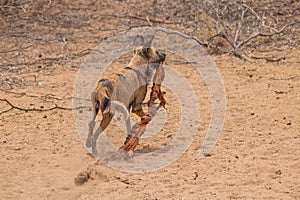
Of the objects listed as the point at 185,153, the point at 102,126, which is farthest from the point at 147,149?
the point at 102,126

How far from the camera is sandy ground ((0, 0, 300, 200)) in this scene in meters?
4.36

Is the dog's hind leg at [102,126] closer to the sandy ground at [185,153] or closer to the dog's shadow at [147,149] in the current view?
the sandy ground at [185,153]

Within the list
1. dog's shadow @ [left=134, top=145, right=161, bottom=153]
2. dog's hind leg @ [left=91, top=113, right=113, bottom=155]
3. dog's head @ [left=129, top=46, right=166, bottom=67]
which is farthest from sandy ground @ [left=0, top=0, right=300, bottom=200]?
dog's head @ [left=129, top=46, right=166, bottom=67]

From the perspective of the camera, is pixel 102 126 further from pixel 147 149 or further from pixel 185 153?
pixel 185 153

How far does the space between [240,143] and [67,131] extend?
1.77m

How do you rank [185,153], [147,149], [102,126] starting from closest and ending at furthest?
1. [102,126]
2. [185,153]
3. [147,149]

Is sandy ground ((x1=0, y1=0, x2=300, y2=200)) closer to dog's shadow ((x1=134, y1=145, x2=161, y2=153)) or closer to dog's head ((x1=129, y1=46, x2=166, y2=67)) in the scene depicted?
Answer: dog's shadow ((x1=134, y1=145, x2=161, y2=153))

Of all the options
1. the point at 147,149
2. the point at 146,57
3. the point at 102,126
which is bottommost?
the point at 147,149

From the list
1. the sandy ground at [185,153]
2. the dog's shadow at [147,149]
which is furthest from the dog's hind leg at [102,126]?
the dog's shadow at [147,149]

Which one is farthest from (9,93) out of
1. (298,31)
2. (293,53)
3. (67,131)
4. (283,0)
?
(283,0)

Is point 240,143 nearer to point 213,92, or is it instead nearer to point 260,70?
point 213,92

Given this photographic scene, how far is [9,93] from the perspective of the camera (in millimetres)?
7023

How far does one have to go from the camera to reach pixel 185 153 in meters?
5.19

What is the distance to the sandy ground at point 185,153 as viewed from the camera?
4.36 m
